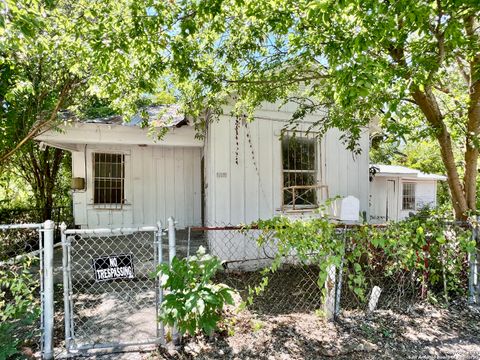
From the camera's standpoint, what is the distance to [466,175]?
4.50m

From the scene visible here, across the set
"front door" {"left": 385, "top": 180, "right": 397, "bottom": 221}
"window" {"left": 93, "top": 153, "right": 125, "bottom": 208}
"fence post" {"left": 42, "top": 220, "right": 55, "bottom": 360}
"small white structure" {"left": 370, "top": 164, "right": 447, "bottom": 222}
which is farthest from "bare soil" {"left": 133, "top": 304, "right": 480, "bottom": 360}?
"front door" {"left": 385, "top": 180, "right": 397, "bottom": 221}

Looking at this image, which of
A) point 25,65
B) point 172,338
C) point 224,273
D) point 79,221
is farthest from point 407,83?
point 79,221

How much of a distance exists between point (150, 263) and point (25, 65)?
3.94m

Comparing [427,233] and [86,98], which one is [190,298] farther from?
[86,98]

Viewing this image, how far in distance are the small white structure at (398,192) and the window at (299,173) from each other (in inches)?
270

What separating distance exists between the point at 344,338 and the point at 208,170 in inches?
159

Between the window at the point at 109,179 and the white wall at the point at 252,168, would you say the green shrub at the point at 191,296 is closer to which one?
the white wall at the point at 252,168

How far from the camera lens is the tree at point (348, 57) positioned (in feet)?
8.87

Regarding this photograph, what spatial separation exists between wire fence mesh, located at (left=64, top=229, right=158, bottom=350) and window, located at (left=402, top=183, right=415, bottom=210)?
1292cm

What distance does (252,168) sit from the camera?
6.16 metres

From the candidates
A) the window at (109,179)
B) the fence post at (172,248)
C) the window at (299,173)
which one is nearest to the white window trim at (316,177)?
the window at (299,173)

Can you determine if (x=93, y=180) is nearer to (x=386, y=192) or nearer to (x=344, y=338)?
(x=344, y=338)

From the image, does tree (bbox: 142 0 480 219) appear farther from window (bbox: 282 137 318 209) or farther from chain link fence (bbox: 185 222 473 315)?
window (bbox: 282 137 318 209)

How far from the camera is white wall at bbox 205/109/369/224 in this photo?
5.83 m
